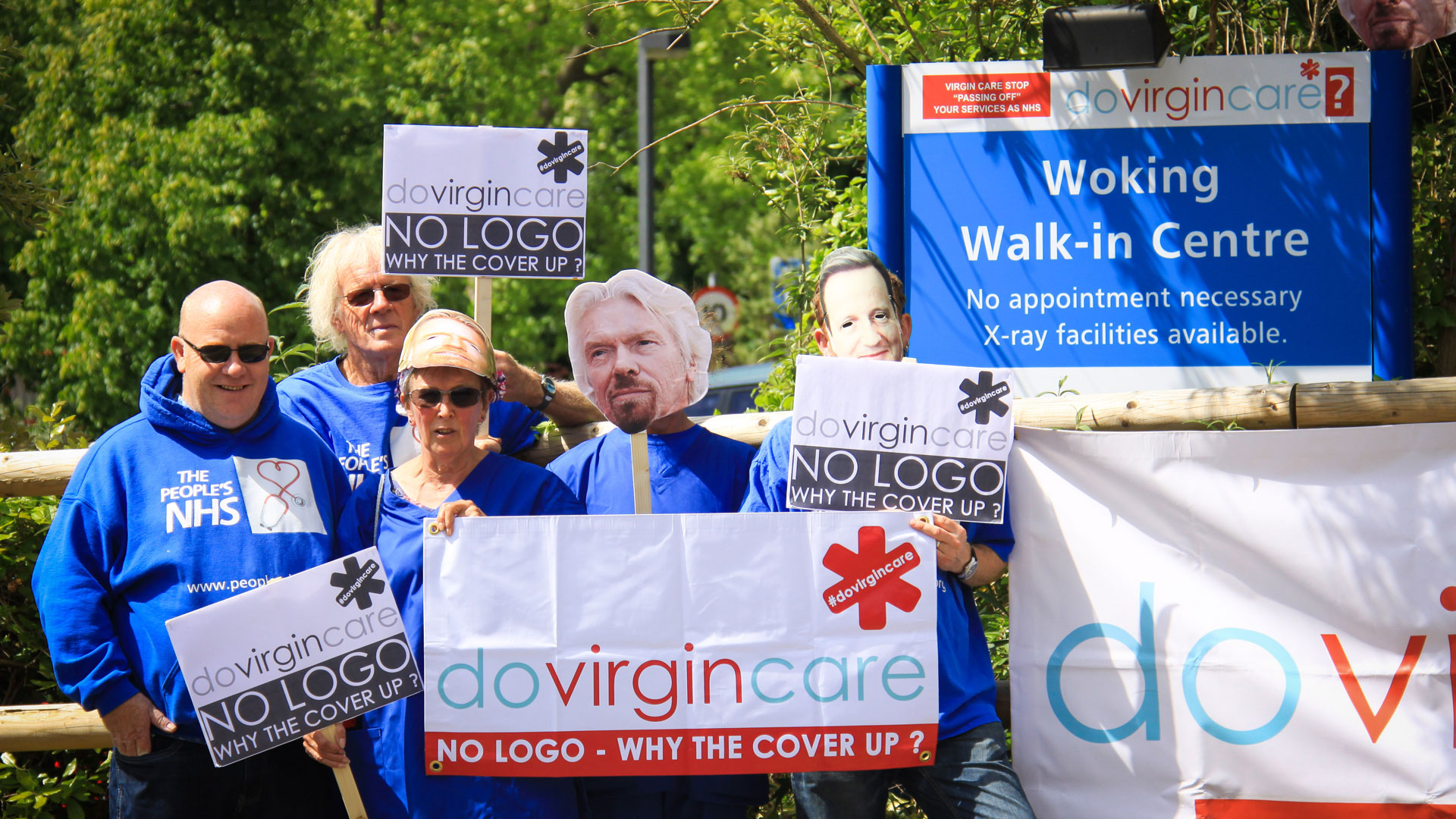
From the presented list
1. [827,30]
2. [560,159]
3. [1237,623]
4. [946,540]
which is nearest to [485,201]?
[560,159]

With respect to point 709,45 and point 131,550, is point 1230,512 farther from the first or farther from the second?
point 709,45

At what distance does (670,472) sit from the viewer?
3738mm

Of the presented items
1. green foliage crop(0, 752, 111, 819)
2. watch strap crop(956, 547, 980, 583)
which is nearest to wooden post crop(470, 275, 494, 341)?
watch strap crop(956, 547, 980, 583)

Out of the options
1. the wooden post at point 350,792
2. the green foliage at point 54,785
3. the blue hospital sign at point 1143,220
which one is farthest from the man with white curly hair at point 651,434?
the green foliage at point 54,785

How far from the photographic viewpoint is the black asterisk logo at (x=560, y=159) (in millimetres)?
4227

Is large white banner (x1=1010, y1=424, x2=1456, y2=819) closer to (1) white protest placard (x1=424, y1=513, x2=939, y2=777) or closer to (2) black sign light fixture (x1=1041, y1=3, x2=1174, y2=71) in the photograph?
(1) white protest placard (x1=424, y1=513, x2=939, y2=777)

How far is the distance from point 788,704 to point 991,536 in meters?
0.70

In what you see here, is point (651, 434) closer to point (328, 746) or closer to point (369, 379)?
point (369, 379)

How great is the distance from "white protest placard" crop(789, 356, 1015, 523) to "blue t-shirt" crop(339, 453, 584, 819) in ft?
2.18

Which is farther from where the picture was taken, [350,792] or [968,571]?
[968,571]

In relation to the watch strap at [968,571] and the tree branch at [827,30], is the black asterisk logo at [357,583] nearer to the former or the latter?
the watch strap at [968,571]

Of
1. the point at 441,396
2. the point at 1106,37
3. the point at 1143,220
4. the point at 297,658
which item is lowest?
the point at 297,658

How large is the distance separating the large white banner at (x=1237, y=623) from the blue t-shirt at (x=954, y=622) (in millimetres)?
224

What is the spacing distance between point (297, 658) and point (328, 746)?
0.74 ft
